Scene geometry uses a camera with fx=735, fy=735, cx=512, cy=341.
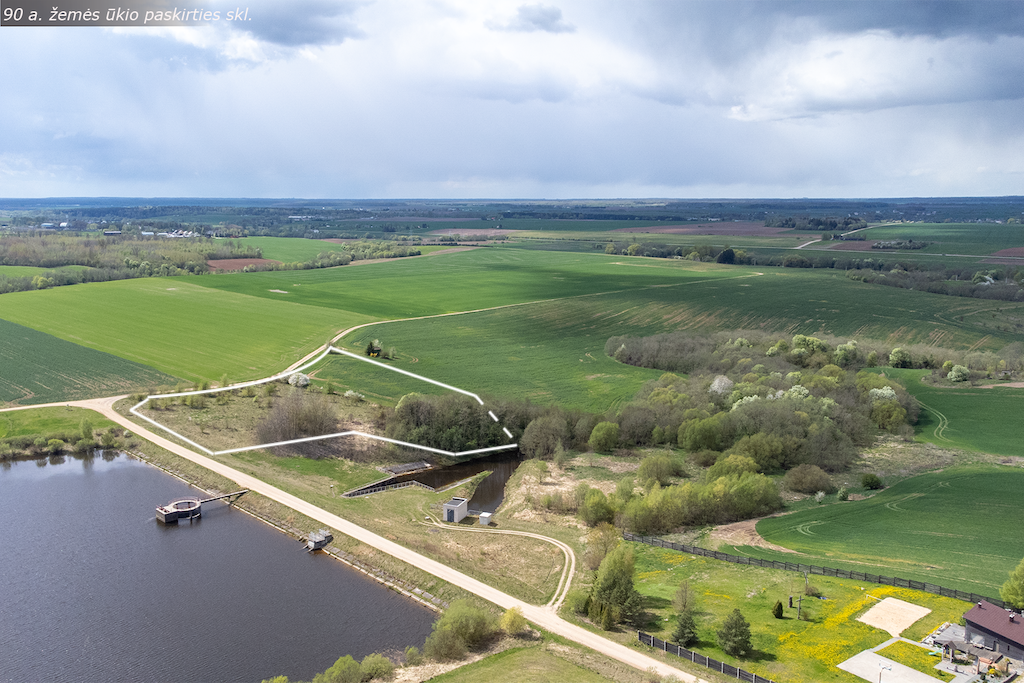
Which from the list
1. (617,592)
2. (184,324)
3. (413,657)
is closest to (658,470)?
(617,592)

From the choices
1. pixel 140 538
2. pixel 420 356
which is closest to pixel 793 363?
pixel 420 356

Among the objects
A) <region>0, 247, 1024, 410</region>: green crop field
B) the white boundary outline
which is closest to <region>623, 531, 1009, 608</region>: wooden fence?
the white boundary outline

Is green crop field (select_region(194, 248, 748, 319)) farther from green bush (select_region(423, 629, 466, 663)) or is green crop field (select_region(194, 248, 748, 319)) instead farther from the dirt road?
green bush (select_region(423, 629, 466, 663))

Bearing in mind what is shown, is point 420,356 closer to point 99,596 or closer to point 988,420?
point 99,596

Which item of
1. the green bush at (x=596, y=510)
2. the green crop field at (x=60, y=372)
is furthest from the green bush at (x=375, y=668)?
the green crop field at (x=60, y=372)

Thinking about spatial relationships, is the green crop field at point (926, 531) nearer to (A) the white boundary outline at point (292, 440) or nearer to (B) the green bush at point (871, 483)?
(B) the green bush at point (871, 483)

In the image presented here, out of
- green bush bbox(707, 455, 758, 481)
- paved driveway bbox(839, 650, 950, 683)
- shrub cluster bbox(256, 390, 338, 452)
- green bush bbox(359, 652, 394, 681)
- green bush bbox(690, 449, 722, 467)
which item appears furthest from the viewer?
shrub cluster bbox(256, 390, 338, 452)

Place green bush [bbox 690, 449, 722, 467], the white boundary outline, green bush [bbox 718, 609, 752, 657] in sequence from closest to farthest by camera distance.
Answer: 1. green bush [bbox 718, 609, 752, 657]
2. green bush [bbox 690, 449, 722, 467]
3. the white boundary outline
